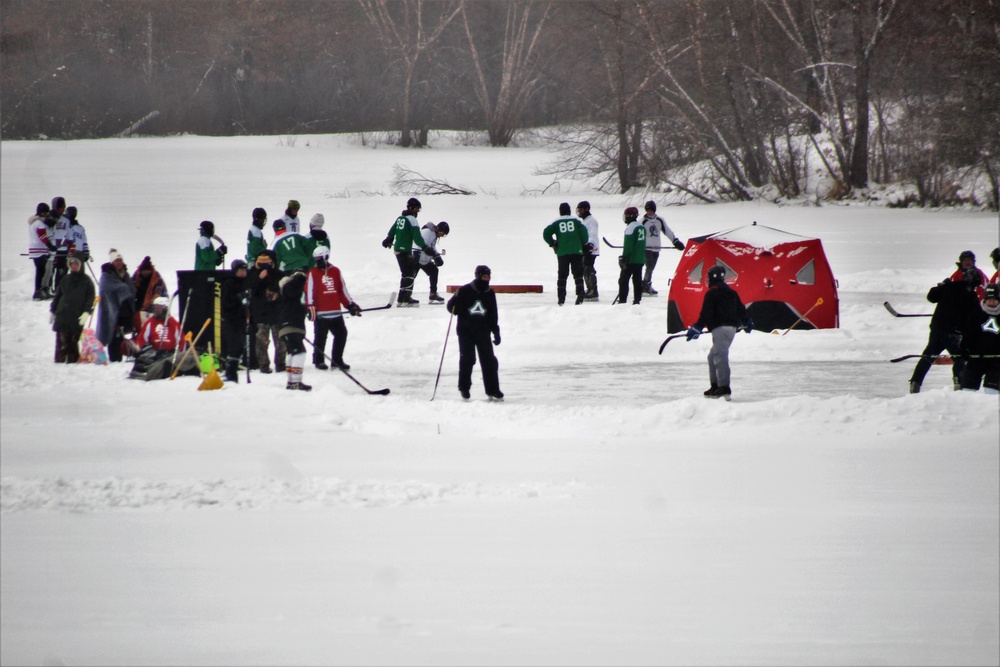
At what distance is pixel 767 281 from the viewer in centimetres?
1367

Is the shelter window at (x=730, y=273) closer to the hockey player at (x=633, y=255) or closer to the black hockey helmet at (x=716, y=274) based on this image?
the hockey player at (x=633, y=255)

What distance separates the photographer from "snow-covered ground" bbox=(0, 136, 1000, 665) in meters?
5.15

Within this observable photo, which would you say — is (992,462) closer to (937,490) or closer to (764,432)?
(937,490)

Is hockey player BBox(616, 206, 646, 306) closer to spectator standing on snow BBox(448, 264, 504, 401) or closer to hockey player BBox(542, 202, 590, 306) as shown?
hockey player BBox(542, 202, 590, 306)

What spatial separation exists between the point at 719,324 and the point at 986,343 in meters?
2.30

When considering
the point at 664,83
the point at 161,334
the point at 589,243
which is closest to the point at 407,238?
the point at 589,243

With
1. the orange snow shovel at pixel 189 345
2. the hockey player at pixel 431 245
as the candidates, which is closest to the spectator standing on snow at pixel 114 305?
the orange snow shovel at pixel 189 345

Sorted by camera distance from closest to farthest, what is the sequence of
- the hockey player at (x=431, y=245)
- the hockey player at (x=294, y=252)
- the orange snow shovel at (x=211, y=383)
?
the orange snow shovel at (x=211, y=383) < the hockey player at (x=294, y=252) < the hockey player at (x=431, y=245)

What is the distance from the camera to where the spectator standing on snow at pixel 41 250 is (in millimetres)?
16031

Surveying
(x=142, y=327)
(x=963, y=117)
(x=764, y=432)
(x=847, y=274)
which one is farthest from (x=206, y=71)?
(x=963, y=117)

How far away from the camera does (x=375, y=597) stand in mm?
5488

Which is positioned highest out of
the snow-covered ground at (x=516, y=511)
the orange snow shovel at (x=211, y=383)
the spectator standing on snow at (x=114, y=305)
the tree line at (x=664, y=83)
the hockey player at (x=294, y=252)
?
the tree line at (x=664, y=83)

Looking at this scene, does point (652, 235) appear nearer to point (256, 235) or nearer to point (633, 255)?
point (633, 255)

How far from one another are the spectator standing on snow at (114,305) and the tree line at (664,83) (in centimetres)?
980
